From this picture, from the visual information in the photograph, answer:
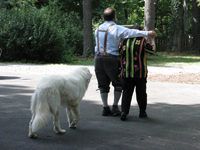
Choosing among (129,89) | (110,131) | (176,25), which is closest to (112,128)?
(110,131)

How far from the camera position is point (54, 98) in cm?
414

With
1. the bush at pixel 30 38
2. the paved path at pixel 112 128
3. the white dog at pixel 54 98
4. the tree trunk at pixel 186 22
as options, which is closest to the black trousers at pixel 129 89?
the paved path at pixel 112 128

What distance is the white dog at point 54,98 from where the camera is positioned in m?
3.98

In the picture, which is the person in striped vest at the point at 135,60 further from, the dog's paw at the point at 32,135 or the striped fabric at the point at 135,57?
the dog's paw at the point at 32,135

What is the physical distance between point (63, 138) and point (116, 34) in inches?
88.2

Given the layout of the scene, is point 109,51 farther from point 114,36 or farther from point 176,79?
point 176,79

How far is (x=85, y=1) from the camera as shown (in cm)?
2203

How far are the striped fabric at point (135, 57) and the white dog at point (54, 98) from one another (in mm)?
978

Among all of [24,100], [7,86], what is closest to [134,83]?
[24,100]

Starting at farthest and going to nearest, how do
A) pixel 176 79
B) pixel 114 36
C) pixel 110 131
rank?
pixel 176 79 → pixel 114 36 → pixel 110 131

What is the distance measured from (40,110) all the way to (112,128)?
1390mm

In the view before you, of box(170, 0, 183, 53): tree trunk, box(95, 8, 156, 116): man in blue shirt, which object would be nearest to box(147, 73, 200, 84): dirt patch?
box(95, 8, 156, 116): man in blue shirt

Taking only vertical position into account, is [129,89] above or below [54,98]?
below

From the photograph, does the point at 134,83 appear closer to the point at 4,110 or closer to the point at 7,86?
the point at 4,110
